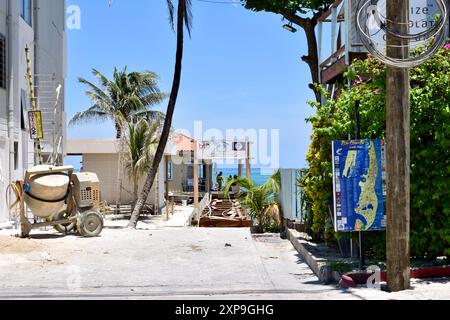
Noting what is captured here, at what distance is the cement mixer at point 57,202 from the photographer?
47.2ft

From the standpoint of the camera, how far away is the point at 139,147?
27344 millimetres

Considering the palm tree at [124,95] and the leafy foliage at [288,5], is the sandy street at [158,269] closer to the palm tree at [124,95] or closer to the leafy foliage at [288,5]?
the leafy foliage at [288,5]

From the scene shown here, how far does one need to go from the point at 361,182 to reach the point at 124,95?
119 feet

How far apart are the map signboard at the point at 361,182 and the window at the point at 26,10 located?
1514 cm

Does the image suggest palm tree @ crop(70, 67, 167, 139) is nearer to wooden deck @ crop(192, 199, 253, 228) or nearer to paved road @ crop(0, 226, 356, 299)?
wooden deck @ crop(192, 199, 253, 228)

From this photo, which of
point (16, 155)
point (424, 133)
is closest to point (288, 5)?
point (16, 155)

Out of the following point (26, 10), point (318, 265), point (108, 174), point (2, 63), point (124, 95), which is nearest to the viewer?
point (318, 265)

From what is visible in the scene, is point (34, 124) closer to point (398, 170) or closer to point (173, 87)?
point (173, 87)

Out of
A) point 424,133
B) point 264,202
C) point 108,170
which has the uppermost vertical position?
point 424,133

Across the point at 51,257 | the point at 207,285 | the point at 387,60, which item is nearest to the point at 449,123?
the point at 387,60

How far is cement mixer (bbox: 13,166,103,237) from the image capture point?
14375 mm

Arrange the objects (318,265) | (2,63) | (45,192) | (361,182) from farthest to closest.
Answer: (2,63) → (45,192) → (318,265) → (361,182)

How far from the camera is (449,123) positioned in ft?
29.1

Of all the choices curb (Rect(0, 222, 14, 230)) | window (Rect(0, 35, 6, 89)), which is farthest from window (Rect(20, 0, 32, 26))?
curb (Rect(0, 222, 14, 230))
